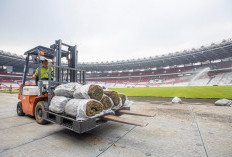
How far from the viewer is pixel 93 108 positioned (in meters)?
2.93

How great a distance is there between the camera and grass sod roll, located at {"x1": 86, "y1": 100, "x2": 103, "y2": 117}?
8.96 feet

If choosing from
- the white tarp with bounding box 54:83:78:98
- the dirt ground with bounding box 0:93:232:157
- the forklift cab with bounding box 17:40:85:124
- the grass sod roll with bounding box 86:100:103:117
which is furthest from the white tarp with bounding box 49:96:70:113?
the grass sod roll with bounding box 86:100:103:117

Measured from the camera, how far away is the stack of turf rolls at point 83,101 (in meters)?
2.74

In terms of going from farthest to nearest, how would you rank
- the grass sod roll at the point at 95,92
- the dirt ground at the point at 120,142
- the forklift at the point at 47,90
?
the forklift at the point at 47,90
the grass sod roll at the point at 95,92
the dirt ground at the point at 120,142

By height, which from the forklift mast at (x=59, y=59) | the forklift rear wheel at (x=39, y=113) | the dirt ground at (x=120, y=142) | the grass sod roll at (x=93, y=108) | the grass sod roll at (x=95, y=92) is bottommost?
the dirt ground at (x=120, y=142)

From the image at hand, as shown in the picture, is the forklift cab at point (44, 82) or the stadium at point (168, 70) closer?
the forklift cab at point (44, 82)

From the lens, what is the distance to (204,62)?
4334 centimetres

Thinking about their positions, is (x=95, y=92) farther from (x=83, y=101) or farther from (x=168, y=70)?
(x=168, y=70)

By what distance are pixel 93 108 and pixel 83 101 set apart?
0.31 metres

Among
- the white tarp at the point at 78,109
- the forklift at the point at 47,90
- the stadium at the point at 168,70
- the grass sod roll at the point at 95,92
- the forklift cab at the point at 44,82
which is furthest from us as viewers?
the stadium at the point at 168,70

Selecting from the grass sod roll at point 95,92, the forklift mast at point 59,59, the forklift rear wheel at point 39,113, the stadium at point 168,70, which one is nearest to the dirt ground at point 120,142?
the forklift rear wheel at point 39,113

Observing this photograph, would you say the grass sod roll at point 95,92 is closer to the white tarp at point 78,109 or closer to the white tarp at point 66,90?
the white tarp at point 78,109

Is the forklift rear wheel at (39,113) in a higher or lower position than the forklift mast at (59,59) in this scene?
lower

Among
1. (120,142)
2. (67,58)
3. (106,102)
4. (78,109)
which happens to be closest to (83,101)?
(78,109)
